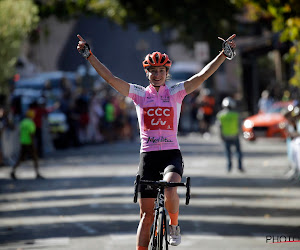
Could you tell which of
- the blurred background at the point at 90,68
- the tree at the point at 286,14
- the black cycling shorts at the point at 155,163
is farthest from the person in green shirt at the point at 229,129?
the black cycling shorts at the point at 155,163

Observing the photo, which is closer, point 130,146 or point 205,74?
point 205,74

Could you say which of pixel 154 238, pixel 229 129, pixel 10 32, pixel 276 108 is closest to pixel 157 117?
pixel 154 238

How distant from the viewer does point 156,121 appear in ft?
27.4

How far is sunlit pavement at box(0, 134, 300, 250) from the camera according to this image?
11367mm

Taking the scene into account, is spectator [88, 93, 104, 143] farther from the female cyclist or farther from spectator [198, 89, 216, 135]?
the female cyclist

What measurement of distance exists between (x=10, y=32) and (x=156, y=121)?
21422mm

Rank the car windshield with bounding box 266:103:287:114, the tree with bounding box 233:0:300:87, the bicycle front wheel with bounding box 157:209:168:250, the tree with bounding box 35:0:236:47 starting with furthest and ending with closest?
the tree with bounding box 35:0:236:47 → the car windshield with bounding box 266:103:287:114 → the tree with bounding box 233:0:300:87 → the bicycle front wheel with bounding box 157:209:168:250

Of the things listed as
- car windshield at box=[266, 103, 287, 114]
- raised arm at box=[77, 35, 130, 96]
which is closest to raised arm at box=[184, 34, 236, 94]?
raised arm at box=[77, 35, 130, 96]

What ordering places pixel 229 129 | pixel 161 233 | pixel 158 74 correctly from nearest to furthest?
pixel 161 233, pixel 158 74, pixel 229 129

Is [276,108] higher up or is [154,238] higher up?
[276,108]

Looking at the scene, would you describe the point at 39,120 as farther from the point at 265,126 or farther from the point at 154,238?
the point at 154,238

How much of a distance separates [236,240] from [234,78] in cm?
6595

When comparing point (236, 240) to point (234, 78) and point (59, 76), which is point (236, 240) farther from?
point (234, 78)

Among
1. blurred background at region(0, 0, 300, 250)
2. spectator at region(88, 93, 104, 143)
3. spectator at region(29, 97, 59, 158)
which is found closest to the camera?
blurred background at region(0, 0, 300, 250)
